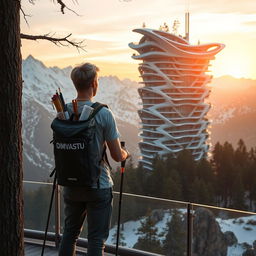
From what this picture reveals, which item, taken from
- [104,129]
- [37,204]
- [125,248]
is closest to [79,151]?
[104,129]

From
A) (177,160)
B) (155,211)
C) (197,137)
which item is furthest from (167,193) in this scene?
(155,211)

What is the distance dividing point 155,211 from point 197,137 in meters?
85.9

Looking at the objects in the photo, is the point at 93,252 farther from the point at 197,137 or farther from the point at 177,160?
the point at 197,137

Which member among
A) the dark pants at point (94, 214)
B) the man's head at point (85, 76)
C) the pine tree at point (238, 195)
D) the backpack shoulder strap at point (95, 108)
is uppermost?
the man's head at point (85, 76)

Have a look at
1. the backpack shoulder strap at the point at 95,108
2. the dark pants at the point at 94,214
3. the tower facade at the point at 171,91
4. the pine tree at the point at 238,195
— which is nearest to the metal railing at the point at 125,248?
the dark pants at the point at 94,214

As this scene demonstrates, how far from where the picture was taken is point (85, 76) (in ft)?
10.4

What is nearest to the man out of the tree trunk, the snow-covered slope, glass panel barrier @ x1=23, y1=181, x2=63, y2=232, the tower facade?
the tree trunk

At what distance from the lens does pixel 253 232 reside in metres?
4.59

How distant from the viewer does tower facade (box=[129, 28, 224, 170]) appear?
79.7 m

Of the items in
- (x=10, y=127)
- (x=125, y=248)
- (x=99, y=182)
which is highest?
(x=10, y=127)

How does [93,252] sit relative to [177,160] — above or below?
above

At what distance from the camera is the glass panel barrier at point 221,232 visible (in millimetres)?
4543

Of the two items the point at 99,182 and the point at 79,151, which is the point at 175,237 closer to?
the point at 99,182

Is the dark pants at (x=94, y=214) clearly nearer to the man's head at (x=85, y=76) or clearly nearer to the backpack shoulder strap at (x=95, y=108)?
the backpack shoulder strap at (x=95, y=108)
